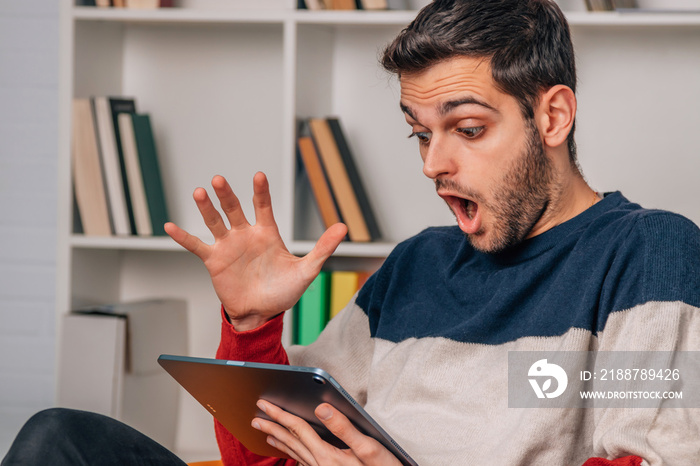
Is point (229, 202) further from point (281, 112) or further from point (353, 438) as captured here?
point (281, 112)

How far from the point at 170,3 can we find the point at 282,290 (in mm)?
1172

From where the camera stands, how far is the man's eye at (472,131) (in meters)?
1.09

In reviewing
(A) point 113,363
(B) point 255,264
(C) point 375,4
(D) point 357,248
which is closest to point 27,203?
(A) point 113,363

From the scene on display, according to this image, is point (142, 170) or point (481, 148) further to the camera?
point (142, 170)

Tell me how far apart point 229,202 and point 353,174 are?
782 mm

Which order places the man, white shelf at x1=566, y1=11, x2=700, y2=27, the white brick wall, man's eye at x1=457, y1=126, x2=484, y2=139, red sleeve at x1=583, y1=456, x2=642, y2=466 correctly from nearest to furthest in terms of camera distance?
red sleeve at x1=583, y1=456, x2=642, y2=466 → the man → man's eye at x1=457, y1=126, x2=484, y2=139 → white shelf at x1=566, y1=11, x2=700, y2=27 → the white brick wall

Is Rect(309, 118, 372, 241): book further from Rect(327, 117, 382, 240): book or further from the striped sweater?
the striped sweater

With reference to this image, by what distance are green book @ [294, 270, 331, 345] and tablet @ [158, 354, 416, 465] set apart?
684mm

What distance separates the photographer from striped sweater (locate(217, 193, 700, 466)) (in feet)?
3.01

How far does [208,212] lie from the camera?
1086 mm

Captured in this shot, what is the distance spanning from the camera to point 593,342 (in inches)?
40.0

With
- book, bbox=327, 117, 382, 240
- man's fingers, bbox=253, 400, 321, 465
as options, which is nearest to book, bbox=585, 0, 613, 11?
book, bbox=327, 117, 382, 240

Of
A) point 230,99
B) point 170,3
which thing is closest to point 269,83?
point 230,99

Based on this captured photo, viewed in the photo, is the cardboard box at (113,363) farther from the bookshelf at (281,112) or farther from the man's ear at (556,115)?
the man's ear at (556,115)
